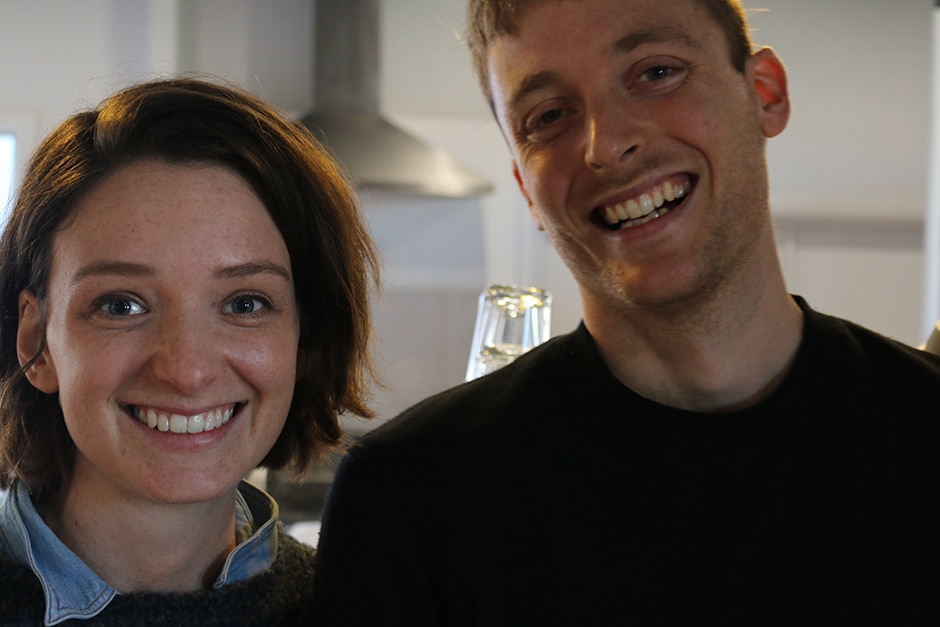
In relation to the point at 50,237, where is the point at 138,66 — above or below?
above

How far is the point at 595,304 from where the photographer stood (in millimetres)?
1187

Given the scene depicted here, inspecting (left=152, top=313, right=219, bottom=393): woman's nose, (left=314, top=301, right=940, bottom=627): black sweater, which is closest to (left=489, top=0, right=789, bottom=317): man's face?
(left=314, top=301, right=940, bottom=627): black sweater

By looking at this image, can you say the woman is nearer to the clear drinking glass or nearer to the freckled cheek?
the freckled cheek

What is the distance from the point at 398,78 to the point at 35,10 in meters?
1.32

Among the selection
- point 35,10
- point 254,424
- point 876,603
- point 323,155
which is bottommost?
point 876,603

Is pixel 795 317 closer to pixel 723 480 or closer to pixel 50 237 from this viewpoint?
pixel 723 480

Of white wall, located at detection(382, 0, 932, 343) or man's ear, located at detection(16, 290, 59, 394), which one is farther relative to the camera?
white wall, located at detection(382, 0, 932, 343)

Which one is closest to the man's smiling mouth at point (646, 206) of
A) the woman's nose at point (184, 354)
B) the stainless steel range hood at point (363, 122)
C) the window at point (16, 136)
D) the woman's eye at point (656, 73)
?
the woman's eye at point (656, 73)

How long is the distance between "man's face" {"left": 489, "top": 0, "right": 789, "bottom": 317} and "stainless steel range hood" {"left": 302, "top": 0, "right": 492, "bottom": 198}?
227cm

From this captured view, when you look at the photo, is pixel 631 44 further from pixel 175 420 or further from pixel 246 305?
pixel 175 420

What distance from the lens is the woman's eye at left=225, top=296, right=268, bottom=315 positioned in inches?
42.2

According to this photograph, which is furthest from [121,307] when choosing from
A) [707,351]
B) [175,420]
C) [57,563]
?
[707,351]

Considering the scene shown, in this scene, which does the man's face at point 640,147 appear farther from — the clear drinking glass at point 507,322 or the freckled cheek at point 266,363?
the clear drinking glass at point 507,322

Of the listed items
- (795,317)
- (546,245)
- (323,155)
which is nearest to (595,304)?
(795,317)
